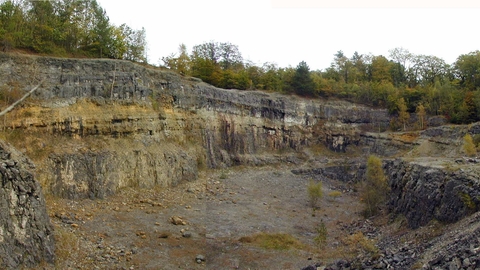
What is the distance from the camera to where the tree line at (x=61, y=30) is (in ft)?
118

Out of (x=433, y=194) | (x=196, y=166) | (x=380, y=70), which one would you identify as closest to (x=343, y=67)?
(x=380, y=70)

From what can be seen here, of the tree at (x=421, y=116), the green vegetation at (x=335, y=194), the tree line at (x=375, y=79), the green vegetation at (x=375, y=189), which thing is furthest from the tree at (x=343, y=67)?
the green vegetation at (x=375, y=189)

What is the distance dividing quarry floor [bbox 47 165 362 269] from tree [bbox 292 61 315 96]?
2426 centimetres

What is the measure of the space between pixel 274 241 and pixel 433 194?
9.28 m

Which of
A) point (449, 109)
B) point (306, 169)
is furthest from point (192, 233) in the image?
point (449, 109)

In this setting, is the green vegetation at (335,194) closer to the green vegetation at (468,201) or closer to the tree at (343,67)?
the green vegetation at (468,201)

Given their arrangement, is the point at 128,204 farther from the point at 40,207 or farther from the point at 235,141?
the point at 235,141

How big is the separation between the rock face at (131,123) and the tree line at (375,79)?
904 cm

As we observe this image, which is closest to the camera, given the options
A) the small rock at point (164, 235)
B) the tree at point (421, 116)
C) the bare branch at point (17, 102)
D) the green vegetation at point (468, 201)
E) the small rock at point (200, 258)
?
the green vegetation at point (468, 201)

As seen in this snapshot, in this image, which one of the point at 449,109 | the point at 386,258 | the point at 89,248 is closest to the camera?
the point at 386,258

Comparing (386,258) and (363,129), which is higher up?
(363,129)

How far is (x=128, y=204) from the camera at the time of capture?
1089 inches

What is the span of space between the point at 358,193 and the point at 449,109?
24.1 m

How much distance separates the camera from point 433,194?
21500mm
